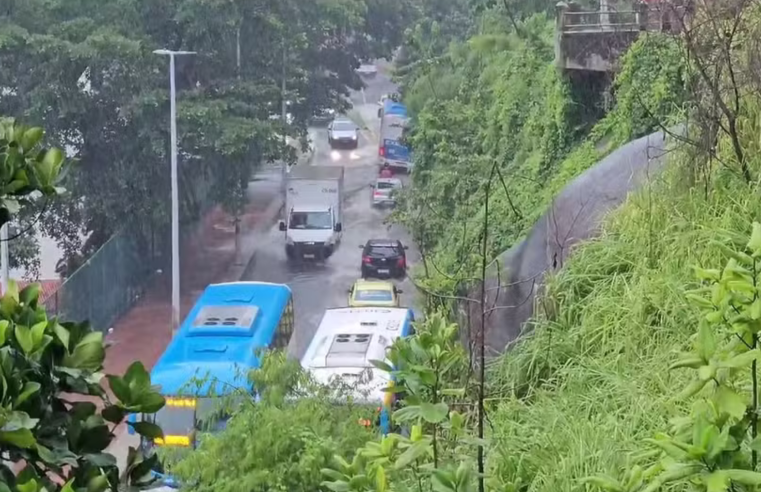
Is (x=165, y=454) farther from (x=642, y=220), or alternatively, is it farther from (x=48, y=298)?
(x=48, y=298)

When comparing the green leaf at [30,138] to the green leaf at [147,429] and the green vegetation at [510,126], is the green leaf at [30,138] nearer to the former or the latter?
the green leaf at [147,429]

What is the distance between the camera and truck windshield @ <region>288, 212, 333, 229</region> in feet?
67.7

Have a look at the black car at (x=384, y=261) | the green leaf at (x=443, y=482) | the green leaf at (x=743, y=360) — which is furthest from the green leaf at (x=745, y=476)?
the black car at (x=384, y=261)

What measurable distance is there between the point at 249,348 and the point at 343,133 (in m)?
20.0

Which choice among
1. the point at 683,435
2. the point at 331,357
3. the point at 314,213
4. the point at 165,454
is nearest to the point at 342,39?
the point at 314,213

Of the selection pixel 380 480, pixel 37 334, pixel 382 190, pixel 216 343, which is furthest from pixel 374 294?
pixel 37 334

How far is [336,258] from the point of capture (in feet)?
67.1

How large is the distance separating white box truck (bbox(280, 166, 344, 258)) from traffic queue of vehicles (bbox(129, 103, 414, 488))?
→ 4577 mm

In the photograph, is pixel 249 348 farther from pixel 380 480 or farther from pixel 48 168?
pixel 48 168

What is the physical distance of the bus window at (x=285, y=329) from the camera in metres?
12.3

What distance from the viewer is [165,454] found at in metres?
5.84

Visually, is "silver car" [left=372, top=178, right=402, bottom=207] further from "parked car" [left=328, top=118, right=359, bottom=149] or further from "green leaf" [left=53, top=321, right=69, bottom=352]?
"green leaf" [left=53, top=321, right=69, bottom=352]

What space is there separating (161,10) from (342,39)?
510 cm

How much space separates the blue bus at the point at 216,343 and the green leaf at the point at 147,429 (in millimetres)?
4910
